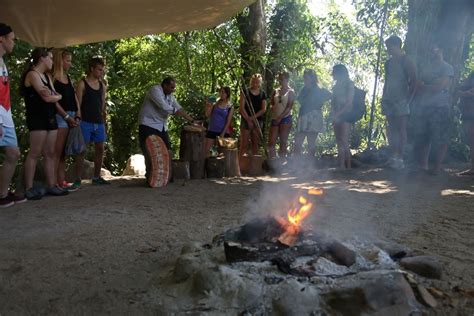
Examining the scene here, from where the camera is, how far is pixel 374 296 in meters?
2.09

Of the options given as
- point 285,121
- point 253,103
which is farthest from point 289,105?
point 253,103

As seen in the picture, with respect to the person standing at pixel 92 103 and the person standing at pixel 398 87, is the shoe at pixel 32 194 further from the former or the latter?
the person standing at pixel 398 87

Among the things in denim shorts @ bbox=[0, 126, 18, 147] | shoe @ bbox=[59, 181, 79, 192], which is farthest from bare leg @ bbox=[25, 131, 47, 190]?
shoe @ bbox=[59, 181, 79, 192]

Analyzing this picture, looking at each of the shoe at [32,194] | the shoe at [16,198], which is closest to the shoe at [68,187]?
the shoe at [32,194]

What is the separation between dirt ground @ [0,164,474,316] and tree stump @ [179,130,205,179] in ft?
1.33

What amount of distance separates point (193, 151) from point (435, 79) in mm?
3355

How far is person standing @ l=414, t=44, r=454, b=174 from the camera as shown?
19.2 feet

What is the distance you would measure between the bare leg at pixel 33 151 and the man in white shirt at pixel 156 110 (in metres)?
1.43

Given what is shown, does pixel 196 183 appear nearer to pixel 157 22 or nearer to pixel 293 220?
pixel 157 22

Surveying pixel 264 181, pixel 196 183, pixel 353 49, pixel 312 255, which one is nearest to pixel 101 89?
pixel 196 183

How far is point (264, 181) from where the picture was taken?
6180 mm

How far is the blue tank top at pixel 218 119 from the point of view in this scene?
274 inches

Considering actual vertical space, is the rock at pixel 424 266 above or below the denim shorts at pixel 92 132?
below

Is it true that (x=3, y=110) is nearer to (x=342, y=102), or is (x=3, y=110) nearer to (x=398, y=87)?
(x=342, y=102)
